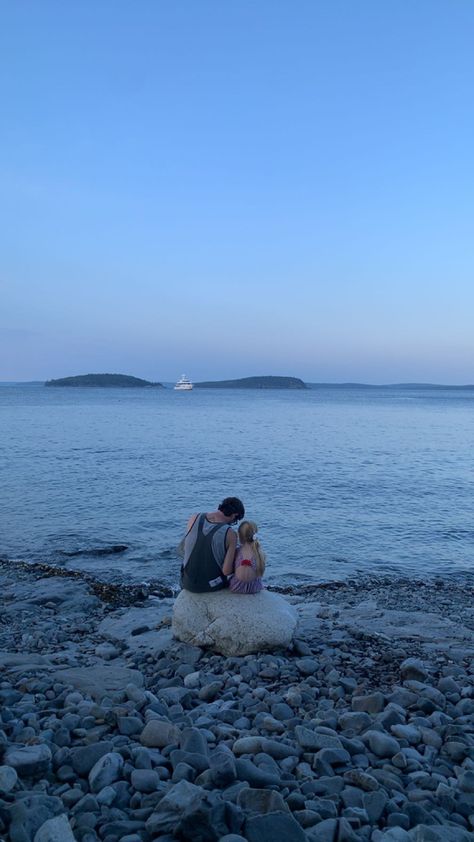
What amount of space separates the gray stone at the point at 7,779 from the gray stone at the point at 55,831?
0.61 metres

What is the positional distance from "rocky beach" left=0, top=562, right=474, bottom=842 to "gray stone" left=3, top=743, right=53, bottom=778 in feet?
0.03

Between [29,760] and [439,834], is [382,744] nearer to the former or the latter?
[439,834]

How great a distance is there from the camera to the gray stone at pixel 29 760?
4.77 metres

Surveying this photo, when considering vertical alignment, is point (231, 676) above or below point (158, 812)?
below

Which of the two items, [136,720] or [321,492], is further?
[321,492]

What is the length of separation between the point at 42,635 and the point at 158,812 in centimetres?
619

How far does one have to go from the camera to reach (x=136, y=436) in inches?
2031

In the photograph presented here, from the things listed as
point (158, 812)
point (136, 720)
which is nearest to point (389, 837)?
point (158, 812)

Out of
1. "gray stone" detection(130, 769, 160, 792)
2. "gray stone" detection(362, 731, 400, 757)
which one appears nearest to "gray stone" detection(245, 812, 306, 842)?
"gray stone" detection(130, 769, 160, 792)

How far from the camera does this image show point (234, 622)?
844 centimetres

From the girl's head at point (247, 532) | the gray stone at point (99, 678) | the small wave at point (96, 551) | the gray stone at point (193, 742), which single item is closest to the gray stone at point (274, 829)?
the gray stone at point (193, 742)

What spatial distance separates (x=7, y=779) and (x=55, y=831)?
2.61 ft

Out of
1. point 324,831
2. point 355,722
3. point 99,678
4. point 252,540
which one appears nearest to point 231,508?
point 252,540

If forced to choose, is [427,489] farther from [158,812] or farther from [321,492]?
[158,812]
